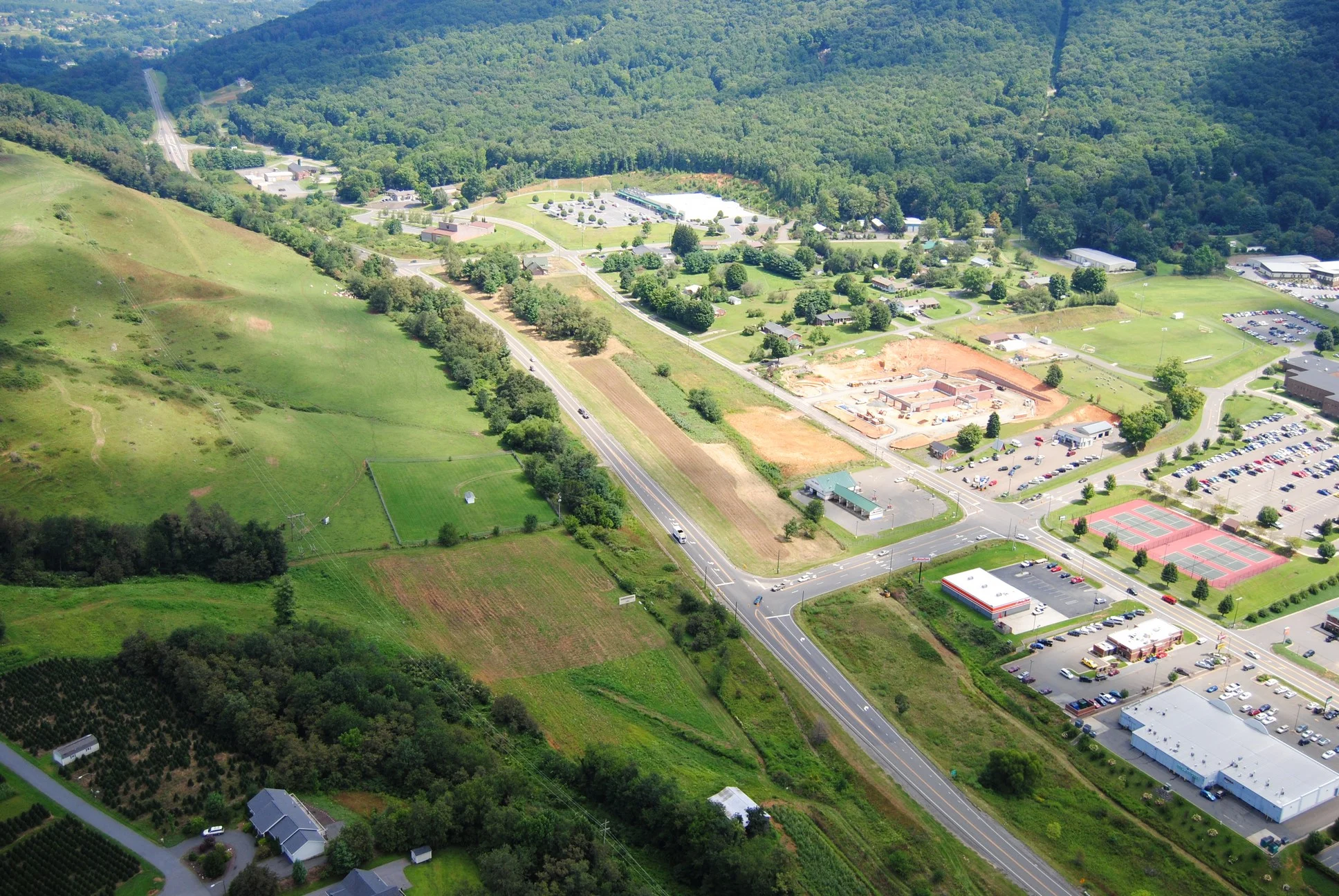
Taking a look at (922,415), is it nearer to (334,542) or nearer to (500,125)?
(334,542)

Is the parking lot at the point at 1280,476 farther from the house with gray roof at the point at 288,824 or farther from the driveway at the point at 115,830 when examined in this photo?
the driveway at the point at 115,830

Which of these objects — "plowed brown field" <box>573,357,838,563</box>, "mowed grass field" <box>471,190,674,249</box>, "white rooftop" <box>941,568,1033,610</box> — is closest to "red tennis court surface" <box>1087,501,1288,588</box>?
"white rooftop" <box>941,568,1033,610</box>

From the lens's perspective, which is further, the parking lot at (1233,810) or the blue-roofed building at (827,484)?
the blue-roofed building at (827,484)

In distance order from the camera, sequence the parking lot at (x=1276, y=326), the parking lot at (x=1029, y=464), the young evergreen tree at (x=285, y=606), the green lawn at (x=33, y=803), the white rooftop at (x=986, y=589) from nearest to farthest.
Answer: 1. the green lawn at (x=33, y=803)
2. the young evergreen tree at (x=285, y=606)
3. the white rooftop at (x=986, y=589)
4. the parking lot at (x=1029, y=464)
5. the parking lot at (x=1276, y=326)

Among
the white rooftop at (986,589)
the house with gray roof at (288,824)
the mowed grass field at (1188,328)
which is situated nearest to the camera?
the house with gray roof at (288,824)

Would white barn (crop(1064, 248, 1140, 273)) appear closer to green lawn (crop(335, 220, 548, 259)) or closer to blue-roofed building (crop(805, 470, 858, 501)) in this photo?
green lawn (crop(335, 220, 548, 259))

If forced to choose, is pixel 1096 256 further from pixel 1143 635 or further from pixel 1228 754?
pixel 1228 754

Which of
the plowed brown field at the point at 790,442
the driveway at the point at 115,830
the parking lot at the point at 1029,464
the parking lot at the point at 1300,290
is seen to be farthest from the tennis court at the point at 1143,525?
the parking lot at the point at 1300,290
